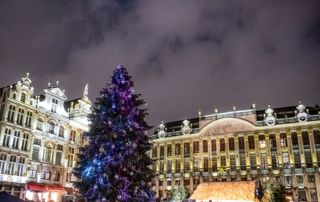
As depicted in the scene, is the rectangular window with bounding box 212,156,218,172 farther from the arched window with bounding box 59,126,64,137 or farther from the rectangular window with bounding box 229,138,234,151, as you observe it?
the arched window with bounding box 59,126,64,137

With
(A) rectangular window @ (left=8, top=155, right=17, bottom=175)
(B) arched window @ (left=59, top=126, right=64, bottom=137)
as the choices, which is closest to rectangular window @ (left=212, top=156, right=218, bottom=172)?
(B) arched window @ (left=59, top=126, right=64, bottom=137)

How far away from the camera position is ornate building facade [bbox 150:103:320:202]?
4191cm

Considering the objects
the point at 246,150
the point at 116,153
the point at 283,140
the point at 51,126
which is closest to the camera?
the point at 116,153

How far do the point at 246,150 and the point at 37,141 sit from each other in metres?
29.4

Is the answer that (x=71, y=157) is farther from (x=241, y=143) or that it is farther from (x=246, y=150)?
(x=246, y=150)

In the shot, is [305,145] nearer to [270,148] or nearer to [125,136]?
[270,148]

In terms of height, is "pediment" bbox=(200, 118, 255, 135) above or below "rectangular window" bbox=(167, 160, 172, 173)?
above

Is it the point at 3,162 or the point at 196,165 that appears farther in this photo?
the point at 196,165

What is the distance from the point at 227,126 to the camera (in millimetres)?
47906

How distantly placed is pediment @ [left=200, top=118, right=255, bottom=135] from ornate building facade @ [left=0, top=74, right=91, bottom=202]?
1972 cm

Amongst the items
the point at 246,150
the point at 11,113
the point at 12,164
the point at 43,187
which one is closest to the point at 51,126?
the point at 11,113

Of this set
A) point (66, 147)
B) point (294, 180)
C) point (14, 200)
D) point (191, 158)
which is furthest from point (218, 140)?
point (14, 200)

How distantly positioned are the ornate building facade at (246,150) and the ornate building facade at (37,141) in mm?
16655

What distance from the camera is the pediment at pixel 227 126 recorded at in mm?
46734
